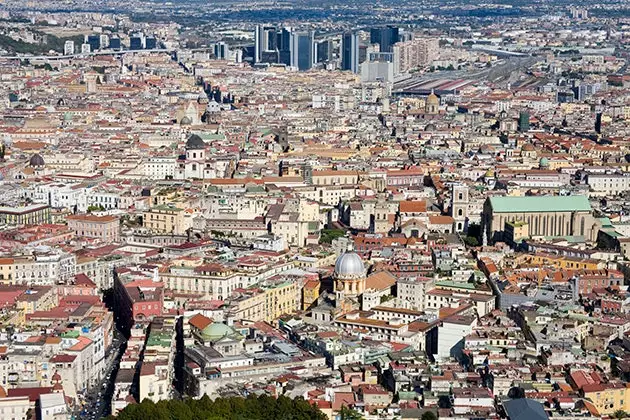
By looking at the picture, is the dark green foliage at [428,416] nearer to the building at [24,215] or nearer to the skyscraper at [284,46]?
the building at [24,215]

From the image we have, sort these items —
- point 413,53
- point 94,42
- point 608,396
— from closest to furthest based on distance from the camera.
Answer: point 608,396 → point 413,53 → point 94,42

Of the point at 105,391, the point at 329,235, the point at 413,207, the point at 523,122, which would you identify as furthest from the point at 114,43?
the point at 105,391

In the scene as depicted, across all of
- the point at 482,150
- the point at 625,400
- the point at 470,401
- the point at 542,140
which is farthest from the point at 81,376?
the point at 542,140

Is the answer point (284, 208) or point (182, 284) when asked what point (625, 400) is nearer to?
point (182, 284)

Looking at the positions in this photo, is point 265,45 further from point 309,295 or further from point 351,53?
point 309,295

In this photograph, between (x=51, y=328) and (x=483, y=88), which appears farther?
(x=483, y=88)

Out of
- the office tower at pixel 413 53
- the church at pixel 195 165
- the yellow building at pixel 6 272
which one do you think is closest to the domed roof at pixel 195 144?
the church at pixel 195 165
